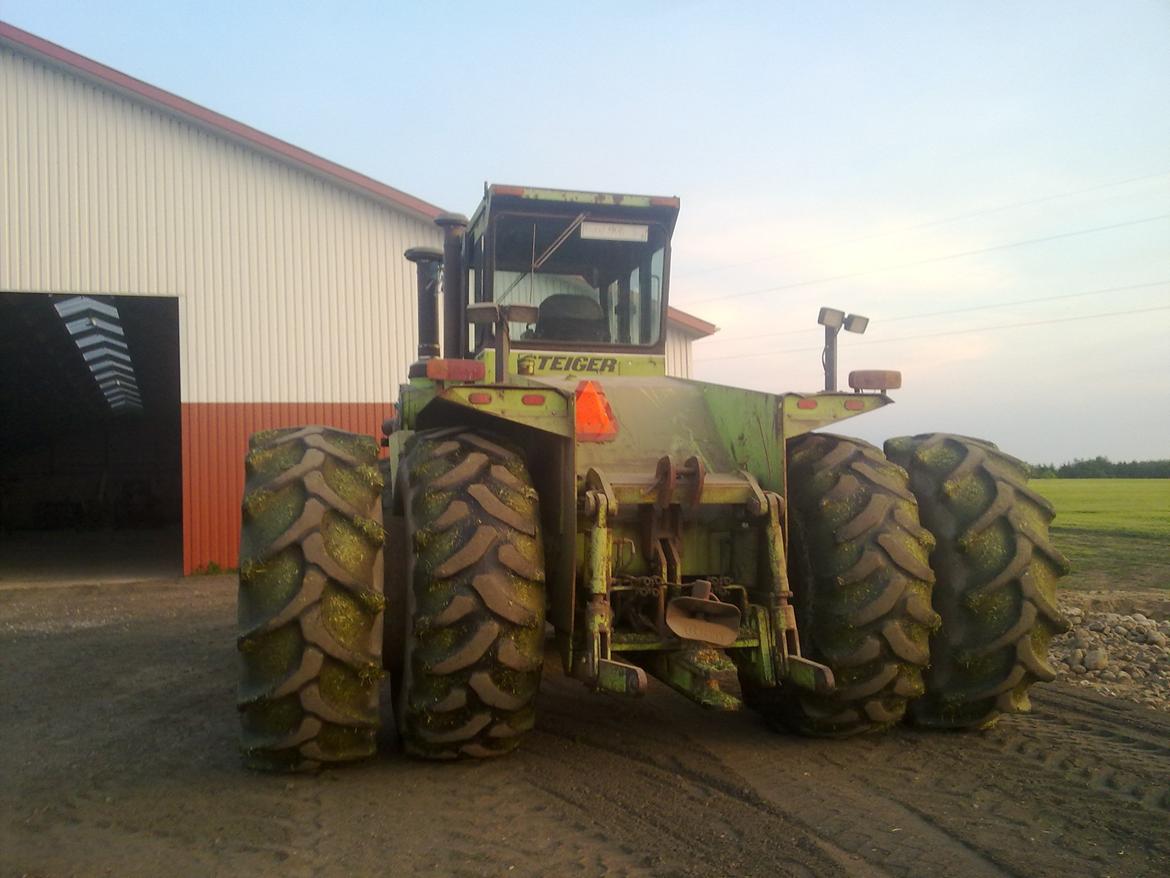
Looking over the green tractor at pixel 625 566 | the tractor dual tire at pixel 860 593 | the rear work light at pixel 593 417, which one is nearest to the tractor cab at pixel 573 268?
the green tractor at pixel 625 566

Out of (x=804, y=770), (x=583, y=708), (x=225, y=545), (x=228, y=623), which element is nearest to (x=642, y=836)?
(x=804, y=770)

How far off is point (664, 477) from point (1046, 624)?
6.61 feet

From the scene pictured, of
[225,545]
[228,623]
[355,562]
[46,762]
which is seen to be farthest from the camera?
[225,545]

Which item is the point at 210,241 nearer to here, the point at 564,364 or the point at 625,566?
the point at 564,364

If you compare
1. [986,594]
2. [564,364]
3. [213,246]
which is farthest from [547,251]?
[213,246]

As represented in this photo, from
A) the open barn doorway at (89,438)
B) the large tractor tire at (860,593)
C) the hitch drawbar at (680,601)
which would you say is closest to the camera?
the hitch drawbar at (680,601)

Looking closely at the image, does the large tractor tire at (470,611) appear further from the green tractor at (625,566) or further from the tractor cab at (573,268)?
the tractor cab at (573,268)

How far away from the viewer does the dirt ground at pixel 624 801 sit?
358 cm

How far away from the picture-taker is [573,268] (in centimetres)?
645

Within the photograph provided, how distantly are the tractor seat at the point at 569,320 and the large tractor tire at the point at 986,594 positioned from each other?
238 cm

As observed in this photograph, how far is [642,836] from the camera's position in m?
3.78

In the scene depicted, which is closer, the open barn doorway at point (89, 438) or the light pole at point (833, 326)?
the light pole at point (833, 326)

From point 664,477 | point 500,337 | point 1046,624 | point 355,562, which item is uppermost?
point 500,337

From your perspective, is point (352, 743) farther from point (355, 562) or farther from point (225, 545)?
point (225, 545)
